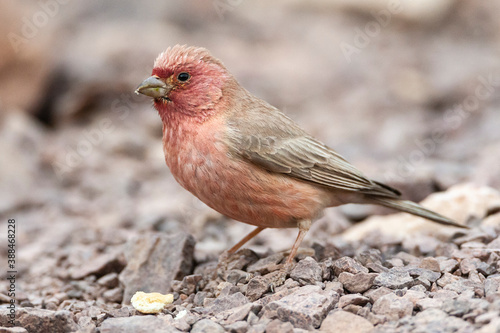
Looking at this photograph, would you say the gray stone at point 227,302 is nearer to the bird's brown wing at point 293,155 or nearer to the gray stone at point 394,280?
the gray stone at point 394,280

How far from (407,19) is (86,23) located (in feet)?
23.9

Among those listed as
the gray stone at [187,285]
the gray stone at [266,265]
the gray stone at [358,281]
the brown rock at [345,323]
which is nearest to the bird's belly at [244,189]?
the gray stone at [266,265]

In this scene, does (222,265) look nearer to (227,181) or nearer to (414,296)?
(227,181)

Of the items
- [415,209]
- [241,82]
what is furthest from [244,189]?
[241,82]

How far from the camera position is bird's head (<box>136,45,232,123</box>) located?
17.6 feet

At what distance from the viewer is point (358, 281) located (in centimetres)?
443

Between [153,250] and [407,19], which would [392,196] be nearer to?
Result: [153,250]

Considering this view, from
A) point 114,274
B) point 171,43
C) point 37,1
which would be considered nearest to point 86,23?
point 37,1

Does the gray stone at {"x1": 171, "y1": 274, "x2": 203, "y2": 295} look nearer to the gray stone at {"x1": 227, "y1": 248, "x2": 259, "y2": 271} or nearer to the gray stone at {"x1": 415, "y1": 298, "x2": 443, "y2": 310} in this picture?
the gray stone at {"x1": 227, "y1": 248, "x2": 259, "y2": 271}

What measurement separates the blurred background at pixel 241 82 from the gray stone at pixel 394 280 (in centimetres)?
213

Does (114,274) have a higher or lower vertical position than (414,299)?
lower

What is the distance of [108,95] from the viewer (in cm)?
1101

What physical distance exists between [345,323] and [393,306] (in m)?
0.35

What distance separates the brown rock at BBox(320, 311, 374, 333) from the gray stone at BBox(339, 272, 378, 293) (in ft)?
1.67
